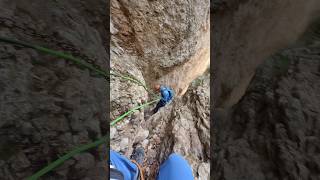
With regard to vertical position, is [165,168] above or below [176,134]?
below

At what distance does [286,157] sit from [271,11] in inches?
59.7

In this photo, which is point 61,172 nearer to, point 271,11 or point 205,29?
point 271,11

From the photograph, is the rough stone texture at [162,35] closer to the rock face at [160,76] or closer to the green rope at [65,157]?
the rock face at [160,76]

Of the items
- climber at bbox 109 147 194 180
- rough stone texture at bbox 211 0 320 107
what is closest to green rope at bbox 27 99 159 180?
climber at bbox 109 147 194 180

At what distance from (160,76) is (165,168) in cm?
233

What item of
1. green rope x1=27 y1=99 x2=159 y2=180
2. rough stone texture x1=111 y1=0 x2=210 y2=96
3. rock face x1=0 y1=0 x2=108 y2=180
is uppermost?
rough stone texture x1=111 y1=0 x2=210 y2=96

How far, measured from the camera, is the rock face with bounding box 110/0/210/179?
2721mm

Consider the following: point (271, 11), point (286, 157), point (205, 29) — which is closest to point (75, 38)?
point (286, 157)

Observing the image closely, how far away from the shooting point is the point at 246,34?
95.6 inches

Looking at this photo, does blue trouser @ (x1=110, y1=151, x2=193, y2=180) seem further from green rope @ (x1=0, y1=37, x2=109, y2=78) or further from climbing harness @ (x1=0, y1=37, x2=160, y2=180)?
green rope @ (x1=0, y1=37, x2=109, y2=78)

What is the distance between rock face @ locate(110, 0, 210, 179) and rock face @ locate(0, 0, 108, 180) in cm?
139

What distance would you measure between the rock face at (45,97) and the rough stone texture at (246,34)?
1.24m

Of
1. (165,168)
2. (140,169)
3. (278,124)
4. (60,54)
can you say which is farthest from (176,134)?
(60,54)

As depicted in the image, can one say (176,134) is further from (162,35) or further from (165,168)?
(162,35)
